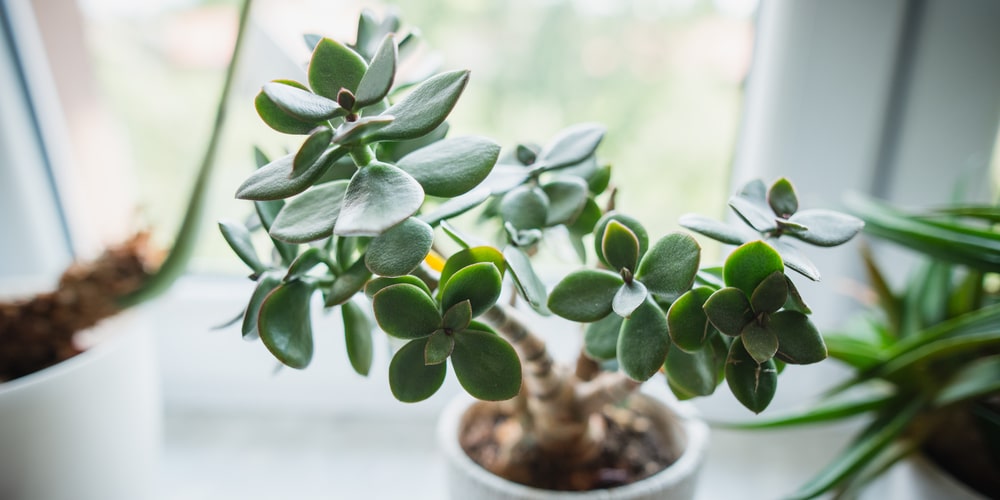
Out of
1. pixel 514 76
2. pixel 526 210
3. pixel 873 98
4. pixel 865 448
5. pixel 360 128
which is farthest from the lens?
pixel 514 76

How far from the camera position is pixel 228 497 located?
69 centimetres

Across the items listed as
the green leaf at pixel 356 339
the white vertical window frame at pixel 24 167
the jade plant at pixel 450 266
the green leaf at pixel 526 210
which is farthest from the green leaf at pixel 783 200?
the white vertical window frame at pixel 24 167

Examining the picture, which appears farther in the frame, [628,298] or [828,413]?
[828,413]

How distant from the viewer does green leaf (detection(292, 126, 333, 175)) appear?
0.27 m

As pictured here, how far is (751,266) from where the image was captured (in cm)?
29

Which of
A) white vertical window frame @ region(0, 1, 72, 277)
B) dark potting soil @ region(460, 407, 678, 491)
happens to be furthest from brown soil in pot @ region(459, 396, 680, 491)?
white vertical window frame @ region(0, 1, 72, 277)

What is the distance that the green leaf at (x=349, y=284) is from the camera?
1.05 ft

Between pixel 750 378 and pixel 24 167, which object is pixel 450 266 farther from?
pixel 24 167

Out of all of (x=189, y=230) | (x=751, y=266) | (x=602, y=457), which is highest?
(x=751, y=266)

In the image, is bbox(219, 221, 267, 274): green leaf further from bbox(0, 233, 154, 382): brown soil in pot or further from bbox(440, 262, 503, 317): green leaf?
bbox(0, 233, 154, 382): brown soil in pot

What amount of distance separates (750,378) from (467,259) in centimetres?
14

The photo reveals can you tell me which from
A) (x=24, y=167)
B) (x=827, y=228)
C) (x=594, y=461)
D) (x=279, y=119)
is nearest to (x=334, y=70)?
(x=279, y=119)

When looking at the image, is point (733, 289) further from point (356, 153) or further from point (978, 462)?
point (978, 462)

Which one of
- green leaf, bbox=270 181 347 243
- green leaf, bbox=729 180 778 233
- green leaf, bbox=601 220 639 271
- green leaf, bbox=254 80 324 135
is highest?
green leaf, bbox=254 80 324 135
